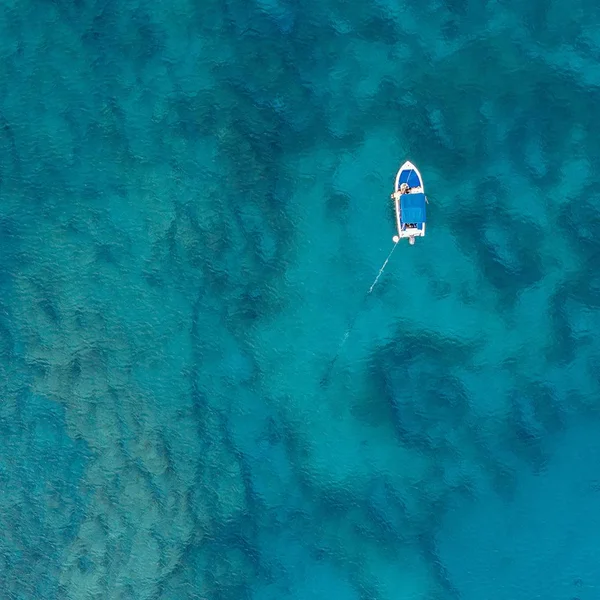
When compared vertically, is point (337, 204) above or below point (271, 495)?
above

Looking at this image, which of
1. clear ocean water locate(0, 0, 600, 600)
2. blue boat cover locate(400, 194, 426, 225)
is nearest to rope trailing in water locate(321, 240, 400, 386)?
clear ocean water locate(0, 0, 600, 600)

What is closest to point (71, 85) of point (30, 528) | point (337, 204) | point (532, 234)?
point (337, 204)

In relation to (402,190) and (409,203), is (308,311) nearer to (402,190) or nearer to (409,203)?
(409,203)

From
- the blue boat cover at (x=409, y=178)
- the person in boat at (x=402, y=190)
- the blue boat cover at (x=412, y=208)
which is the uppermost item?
the blue boat cover at (x=409, y=178)

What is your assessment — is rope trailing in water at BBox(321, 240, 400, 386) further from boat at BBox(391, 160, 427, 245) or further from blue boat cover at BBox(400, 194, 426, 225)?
blue boat cover at BBox(400, 194, 426, 225)

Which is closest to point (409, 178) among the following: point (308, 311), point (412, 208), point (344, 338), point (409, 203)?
point (409, 203)

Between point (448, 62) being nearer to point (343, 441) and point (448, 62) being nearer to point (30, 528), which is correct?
point (343, 441)

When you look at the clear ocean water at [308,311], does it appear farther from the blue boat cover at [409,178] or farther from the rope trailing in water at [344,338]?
the blue boat cover at [409,178]

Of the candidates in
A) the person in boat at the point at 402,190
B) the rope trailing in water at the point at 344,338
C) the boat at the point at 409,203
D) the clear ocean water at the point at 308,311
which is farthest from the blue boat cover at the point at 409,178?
the rope trailing in water at the point at 344,338
